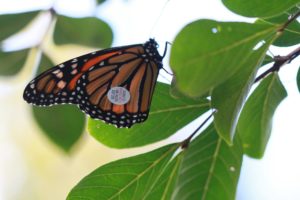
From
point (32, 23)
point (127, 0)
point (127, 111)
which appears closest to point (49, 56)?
point (32, 23)

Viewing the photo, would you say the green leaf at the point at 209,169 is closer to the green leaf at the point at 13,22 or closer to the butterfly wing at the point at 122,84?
the butterfly wing at the point at 122,84

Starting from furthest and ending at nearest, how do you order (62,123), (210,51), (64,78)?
(64,78) < (62,123) < (210,51)

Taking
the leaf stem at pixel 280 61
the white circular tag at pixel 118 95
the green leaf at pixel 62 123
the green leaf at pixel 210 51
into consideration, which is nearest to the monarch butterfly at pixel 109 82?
the white circular tag at pixel 118 95

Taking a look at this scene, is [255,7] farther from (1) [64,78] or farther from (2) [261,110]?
(1) [64,78]

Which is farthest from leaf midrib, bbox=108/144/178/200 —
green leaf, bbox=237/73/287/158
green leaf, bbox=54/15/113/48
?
green leaf, bbox=54/15/113/48

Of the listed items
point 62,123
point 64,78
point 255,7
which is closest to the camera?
point 255,7

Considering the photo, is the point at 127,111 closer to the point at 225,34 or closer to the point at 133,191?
the point at 133,191

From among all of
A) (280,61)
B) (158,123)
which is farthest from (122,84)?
(280,61)
